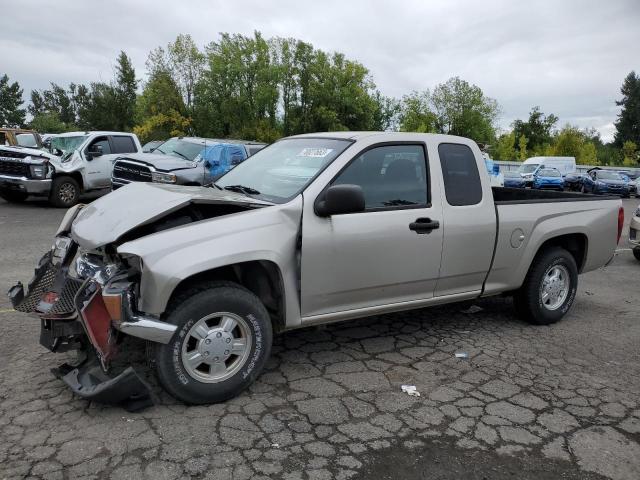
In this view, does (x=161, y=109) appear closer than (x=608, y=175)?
No

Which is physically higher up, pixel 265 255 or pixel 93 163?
pixel 93 163

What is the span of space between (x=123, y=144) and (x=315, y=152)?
11936mm

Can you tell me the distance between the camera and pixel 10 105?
87375mm

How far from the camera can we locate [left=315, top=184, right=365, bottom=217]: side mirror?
11.8 feet

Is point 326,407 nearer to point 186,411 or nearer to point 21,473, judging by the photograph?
point 186,411

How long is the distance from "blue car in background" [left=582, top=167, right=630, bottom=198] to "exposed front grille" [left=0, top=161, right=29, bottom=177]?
28.1m

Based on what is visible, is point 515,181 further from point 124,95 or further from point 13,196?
point 124,95

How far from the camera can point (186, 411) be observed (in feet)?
11.0

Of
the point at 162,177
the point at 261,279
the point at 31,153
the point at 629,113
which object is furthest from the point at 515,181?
the point at 629,113

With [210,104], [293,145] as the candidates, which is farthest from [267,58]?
[293,145]

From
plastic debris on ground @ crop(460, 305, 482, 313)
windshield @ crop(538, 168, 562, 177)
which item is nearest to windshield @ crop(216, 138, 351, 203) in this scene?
plastic debris on ground @ crop(460, 305, 482, 313)

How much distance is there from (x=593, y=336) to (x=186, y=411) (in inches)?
150

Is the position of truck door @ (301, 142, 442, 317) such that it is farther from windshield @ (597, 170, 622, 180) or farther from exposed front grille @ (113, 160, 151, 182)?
windshield @ (597, 170, 622, 180)

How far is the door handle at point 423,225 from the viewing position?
416cm
